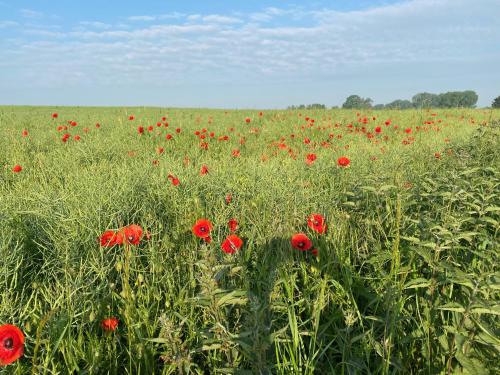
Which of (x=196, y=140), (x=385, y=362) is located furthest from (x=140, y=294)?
(x=196, y=140)

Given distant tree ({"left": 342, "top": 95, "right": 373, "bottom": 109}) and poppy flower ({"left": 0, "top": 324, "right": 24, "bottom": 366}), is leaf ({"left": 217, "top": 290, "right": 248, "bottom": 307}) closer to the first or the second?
poppy flower ({"left": 0, "top": 324, "right": 24, "bottom": 366})

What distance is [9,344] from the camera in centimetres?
93

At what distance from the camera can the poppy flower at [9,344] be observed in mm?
912

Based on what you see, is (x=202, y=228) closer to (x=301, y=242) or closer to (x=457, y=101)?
(x=301, y=242)

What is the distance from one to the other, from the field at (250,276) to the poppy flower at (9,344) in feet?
0.18

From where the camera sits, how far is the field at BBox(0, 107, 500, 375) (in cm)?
123

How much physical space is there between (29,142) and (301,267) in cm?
473

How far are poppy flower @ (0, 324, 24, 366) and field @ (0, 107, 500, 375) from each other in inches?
2.1

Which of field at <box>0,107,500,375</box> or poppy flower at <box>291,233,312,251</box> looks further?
poppy flower at <box>291,233,312,251</box>

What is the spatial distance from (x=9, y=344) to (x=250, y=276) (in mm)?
1035

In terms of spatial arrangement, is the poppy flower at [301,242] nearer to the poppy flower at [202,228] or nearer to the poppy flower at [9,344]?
the poppy flower at [202,228]

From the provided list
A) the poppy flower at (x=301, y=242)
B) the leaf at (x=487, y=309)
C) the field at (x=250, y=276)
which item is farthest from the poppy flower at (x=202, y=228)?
the leaf at (x=487, y=309)

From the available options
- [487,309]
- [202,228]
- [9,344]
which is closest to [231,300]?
[202,228]

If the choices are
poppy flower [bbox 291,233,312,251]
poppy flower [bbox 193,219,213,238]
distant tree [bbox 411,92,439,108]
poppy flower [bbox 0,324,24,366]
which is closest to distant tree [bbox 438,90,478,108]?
distant tree [bbox 411,92,439,108]
